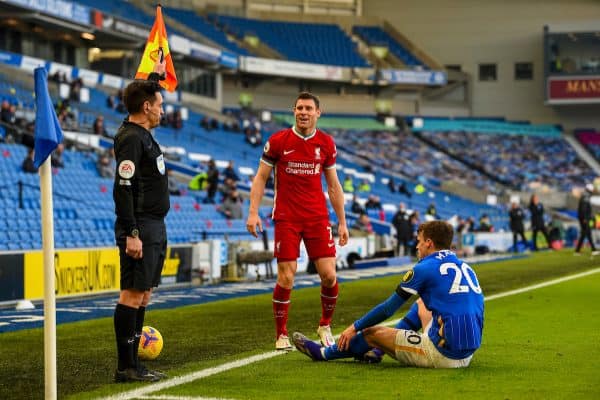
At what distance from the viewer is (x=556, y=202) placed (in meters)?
58.8

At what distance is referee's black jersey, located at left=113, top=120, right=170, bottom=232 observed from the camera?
7391 mm

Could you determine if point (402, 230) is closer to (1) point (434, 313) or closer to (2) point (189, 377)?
(1) point (434, 313)

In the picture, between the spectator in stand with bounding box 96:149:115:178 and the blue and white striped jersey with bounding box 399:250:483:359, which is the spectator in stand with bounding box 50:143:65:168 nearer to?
the spectator in stand with bounding box 96:149:115:178

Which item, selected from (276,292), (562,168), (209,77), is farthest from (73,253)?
(562,168)

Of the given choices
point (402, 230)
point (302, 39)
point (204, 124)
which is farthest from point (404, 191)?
point (302, 39)

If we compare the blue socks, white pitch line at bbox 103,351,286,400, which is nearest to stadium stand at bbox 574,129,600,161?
white pitch line at bbox 103,351,286,400

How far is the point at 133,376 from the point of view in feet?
24.5

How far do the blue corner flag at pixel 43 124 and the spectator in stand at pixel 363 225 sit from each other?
1083 inches

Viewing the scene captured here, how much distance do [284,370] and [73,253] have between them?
1078 cm

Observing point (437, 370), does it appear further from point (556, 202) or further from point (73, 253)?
point (556, 202)

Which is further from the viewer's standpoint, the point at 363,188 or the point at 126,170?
the point at 363,188

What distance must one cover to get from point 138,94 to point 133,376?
2.01 m

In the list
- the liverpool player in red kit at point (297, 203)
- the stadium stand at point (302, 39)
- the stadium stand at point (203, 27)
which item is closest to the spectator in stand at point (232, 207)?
the liverpool player in red kit at point (297, 203)

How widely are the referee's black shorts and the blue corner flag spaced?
141 centimetres
